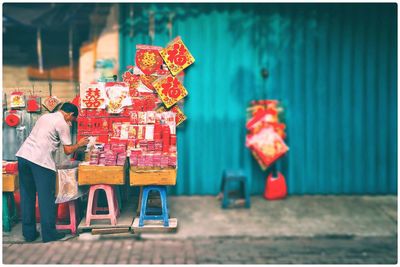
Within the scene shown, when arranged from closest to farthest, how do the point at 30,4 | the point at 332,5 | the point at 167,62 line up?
the point at 167,62 < the point at 30,4 < the point at 332,5

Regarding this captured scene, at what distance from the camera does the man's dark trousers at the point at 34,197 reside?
A: 196 centimetres

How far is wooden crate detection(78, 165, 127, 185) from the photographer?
1.88 metres

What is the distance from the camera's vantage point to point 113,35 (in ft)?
8.50

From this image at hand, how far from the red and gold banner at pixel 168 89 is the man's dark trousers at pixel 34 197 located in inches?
23.3

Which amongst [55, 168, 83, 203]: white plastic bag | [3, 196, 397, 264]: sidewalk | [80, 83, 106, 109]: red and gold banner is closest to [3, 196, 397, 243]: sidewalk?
[3, 196, 397, 264]: sidewalk

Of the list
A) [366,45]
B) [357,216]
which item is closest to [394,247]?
[357,216]


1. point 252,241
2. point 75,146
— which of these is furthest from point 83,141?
point 252,241

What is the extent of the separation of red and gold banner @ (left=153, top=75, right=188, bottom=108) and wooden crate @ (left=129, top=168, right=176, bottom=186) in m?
0.29

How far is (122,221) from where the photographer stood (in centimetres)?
203

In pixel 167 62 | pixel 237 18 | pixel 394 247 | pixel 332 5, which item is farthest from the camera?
pixel 394 247

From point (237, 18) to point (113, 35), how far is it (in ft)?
7.62

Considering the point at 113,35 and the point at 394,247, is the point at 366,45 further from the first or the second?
the point at 113,35

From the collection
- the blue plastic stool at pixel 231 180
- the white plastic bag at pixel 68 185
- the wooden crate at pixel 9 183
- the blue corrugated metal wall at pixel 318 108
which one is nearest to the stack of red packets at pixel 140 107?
the white plastic bag at pixel 68 185

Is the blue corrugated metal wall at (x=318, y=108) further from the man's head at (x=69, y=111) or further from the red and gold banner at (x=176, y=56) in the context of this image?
the man's head at (x=69, y=111)
